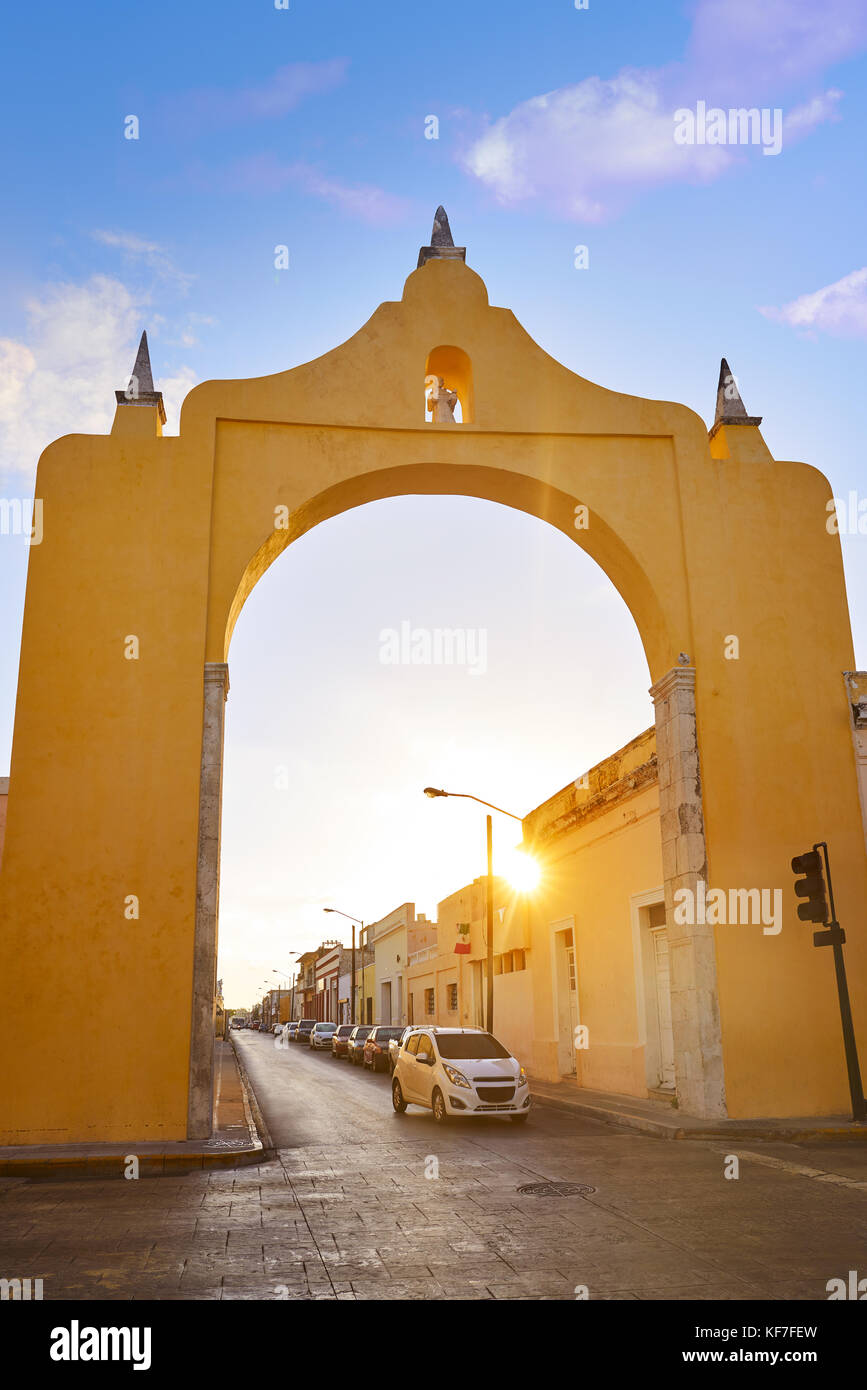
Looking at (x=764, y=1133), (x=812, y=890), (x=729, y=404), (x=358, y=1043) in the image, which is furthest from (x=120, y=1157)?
(x=358, y=1043)

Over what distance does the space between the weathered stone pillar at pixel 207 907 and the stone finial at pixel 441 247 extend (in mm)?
7334

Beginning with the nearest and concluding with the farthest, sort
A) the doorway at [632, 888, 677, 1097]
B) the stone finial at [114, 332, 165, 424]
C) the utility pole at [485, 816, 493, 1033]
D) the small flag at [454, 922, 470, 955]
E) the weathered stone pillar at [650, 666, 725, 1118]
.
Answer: the weathered stone pillar at [650, 666, 725, 1118], the stone finial at [114, 332, 165, 424], the doorway at [632, 888, 677, 1097], the utility pole at [485, 816, 493, 1033], the small flag at [454, 922, 470, 955]

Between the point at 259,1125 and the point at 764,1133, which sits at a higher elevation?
the point at 764,1133

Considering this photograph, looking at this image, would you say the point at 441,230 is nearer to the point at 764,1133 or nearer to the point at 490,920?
the point at 764,1133

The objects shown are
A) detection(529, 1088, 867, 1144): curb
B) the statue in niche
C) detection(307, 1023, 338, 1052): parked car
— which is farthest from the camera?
detection(307, 1023, 338, 1052): parked car

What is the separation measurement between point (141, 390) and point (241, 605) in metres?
3.29

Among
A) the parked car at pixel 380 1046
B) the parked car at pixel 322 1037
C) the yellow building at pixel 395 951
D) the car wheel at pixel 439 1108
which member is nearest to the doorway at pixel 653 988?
the car wheel at pixel 439 1108

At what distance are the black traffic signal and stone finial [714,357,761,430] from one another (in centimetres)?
674

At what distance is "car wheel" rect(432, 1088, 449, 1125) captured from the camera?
15469mm

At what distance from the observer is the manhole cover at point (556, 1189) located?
334 inches

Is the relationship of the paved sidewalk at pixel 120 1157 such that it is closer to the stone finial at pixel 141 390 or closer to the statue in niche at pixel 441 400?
the stone finial at pixel 141 390

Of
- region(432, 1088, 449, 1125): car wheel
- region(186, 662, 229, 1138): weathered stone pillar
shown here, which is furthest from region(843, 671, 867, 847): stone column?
region(186, 662, 229, 1138): weathered stone pillar

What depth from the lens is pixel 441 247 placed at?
53.3 feet

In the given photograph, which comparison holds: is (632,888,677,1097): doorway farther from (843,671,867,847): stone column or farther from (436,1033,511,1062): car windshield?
(843,671,867,847): stone column
